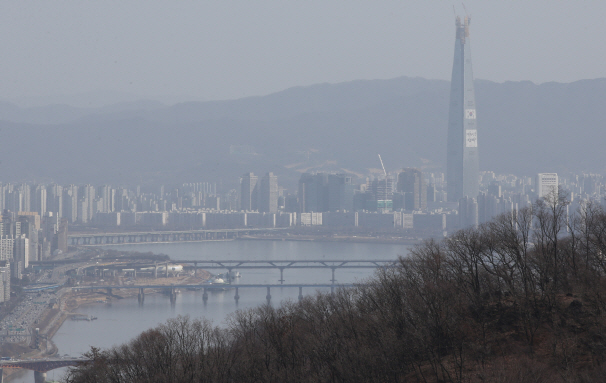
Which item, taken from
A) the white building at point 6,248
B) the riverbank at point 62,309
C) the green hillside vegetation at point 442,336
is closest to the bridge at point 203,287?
the riverbank at point 62,309

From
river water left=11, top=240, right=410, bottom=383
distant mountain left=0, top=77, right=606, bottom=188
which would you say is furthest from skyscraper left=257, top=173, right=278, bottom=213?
river water left=11, top=240, right=410, bottom=383

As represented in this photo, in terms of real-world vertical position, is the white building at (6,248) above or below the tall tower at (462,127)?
below

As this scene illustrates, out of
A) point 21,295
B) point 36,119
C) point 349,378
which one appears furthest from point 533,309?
point 36,119

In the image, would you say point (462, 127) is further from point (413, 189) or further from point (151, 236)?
point (151, 236)

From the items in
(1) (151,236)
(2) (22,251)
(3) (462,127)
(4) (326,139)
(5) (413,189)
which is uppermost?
(4) (326,139)

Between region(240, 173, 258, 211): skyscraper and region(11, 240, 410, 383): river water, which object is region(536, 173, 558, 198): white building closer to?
region(240, 173, 258, 211): skyscraper

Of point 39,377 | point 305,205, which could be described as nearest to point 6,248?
point 39,377

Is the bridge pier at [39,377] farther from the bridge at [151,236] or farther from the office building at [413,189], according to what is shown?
the office building at [413,189]
